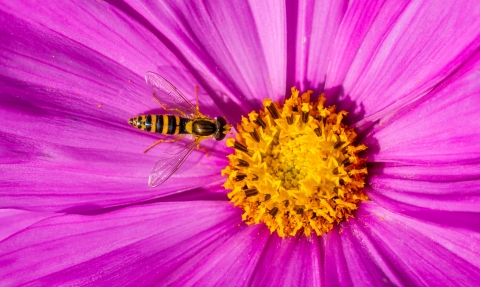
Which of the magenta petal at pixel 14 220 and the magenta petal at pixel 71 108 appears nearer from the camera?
the magenta petal at pixel 71 108

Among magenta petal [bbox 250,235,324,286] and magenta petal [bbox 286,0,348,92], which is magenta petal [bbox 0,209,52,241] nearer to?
magenta petal [bbox 250,235,324,286]

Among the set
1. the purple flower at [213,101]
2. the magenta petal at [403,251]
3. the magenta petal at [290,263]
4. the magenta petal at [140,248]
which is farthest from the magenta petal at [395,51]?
the magenta petal at [140,248]

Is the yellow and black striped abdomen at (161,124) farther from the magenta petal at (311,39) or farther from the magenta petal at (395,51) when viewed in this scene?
the magenta petal at (395,51)

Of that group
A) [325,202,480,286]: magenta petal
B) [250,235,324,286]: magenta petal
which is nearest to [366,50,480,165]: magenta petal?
[325,202,480,286]: magenta petal

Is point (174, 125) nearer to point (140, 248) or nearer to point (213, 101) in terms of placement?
point (213, 101)

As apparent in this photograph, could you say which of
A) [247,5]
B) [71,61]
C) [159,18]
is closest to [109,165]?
[71,61]

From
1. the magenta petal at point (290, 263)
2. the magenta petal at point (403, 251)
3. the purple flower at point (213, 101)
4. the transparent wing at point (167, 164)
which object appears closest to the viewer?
the magenta petal at point (403, 251)

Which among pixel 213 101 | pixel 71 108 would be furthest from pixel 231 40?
pixel 71 108
